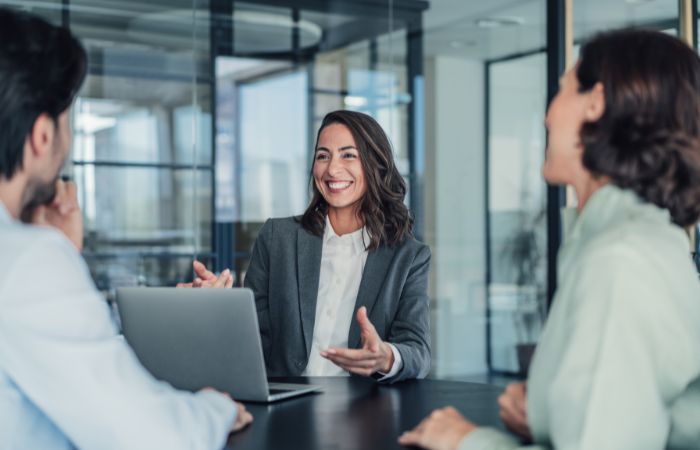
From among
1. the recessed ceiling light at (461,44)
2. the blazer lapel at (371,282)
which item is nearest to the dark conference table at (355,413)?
the blazer lapel at (371,282)

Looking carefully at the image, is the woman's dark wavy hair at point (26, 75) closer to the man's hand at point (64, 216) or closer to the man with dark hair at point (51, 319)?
the man with dark hair at point (51, 319)

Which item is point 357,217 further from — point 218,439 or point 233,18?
point 233,18

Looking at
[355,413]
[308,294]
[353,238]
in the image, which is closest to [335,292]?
[308,294]

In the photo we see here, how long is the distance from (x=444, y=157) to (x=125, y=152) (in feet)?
8.38

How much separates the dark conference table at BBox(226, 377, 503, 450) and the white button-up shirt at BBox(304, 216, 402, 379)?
0.35 m

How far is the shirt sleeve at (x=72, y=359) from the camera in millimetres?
1264

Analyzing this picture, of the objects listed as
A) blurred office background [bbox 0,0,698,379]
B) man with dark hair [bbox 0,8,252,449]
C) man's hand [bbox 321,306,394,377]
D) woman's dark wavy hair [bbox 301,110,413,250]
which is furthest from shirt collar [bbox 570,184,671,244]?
blurred office background [bbox 0,0,698,379]

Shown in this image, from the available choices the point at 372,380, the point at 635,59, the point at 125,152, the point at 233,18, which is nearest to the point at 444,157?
the point at 233,18

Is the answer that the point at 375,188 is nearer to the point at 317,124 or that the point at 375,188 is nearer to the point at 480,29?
the point at 317,124

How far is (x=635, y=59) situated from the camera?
1463 millimetres

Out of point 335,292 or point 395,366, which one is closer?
point 395,366

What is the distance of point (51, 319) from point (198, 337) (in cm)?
78

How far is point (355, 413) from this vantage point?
2.06 m

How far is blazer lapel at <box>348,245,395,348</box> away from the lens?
2.95 meters
